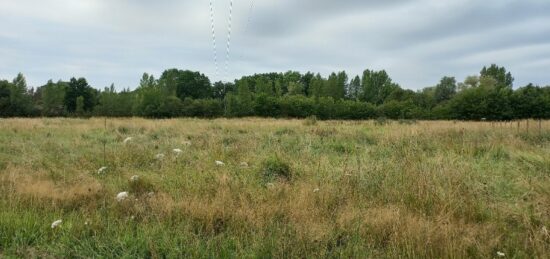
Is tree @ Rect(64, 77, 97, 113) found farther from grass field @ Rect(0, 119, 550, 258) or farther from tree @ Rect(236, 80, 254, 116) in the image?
grass field @ Rect(0, 119, 550, 258)

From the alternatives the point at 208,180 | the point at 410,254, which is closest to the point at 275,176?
the point at 208,180

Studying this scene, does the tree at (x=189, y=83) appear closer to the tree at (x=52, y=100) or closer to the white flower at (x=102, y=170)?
the tree at (x=52, y=100)

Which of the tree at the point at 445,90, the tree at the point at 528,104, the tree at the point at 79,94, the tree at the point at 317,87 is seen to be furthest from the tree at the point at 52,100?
the tree at the point at 445,90

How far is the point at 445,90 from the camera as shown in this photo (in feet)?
263

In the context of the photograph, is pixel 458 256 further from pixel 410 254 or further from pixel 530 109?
pixel 530 109

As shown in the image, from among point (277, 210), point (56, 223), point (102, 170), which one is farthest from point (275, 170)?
point (56, 223)

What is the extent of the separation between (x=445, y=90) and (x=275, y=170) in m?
82.3

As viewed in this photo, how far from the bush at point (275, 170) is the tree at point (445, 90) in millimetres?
79434

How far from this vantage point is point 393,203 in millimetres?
4164

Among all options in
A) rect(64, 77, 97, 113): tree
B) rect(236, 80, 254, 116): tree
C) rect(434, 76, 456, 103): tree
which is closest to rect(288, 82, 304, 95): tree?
rect(236, 80, 254, 116): tree

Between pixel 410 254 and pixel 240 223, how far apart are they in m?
1.48

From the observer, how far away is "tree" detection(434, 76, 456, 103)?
7925 centimetres

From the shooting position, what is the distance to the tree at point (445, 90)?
3120 inches

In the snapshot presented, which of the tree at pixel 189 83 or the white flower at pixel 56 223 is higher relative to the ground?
the tree at pixel 189 83
